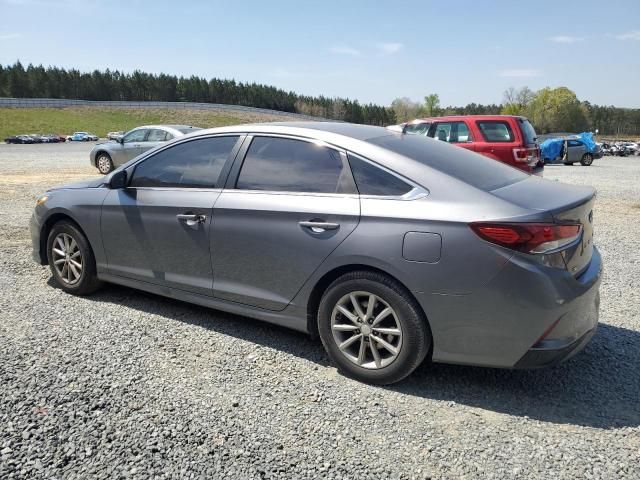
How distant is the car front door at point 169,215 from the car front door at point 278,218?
0.16 metres

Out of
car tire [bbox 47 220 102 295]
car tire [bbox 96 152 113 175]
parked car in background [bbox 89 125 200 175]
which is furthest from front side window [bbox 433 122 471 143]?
car tire [bbox 96 152 113 175]

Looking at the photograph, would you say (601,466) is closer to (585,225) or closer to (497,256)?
(497,256)

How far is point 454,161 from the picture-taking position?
11.4 ft

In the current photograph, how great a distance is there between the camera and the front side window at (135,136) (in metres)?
16.0

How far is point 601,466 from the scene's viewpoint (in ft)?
7.91

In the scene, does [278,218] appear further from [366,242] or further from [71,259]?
[71,259]

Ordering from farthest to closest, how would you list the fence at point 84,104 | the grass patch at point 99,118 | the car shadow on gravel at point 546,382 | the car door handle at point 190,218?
the fence at point 84,104 → the grass patch at point 99,118 → the car door handle at point 190,218 → the car shadow on gravel at point 546,382

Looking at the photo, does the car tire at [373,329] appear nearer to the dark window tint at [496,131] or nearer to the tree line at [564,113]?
the dark window tint at [496,131]

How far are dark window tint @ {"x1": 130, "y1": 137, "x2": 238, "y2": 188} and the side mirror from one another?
7 centimetres

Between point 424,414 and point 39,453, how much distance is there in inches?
78.7

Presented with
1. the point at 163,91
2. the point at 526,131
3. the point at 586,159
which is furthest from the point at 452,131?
the point at 163,91

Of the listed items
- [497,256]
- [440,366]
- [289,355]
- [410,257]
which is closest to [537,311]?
[497,256]

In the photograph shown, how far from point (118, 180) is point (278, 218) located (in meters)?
1.72

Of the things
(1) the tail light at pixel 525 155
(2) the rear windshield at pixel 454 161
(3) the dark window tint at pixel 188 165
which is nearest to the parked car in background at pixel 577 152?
(1) the tail light at pixel 525 155
